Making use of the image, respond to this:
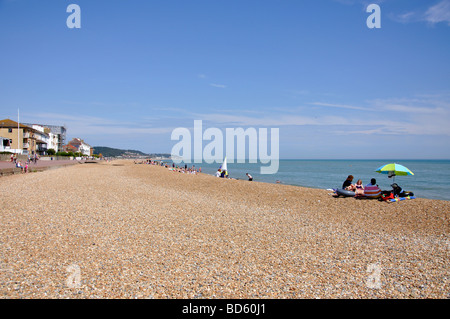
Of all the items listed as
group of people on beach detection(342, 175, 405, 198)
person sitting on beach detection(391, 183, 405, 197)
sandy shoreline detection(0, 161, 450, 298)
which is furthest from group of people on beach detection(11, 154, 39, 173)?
person sitting on beach detection(391, 183, 405, 197)

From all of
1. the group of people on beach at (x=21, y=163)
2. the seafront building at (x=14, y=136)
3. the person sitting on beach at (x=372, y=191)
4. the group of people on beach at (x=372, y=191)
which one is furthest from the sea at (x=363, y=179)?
the seafront building at (x=14, y=136)

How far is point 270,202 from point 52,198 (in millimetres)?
9192

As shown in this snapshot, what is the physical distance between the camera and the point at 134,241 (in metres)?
7.13

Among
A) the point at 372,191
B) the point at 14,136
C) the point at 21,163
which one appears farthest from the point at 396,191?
the point at 14,136

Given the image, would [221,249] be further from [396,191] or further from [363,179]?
[363,179]

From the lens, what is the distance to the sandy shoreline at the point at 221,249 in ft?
15.9

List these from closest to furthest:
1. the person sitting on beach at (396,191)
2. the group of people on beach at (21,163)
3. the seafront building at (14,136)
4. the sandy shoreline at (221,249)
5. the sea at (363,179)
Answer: the sandy shoreline at (221,249), the person sitting on beach at (396,191), the sea at (363,179), the group of people on beach at (21,163), the seafront building at (14,136)


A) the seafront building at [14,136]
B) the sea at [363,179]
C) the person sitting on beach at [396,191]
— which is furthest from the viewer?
the seafront building at [14,136]

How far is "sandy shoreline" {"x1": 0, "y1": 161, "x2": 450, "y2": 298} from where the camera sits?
4.83 metres

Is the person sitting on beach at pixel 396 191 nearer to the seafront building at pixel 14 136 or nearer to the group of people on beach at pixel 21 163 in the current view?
the group of people on beach at pixel 21 163

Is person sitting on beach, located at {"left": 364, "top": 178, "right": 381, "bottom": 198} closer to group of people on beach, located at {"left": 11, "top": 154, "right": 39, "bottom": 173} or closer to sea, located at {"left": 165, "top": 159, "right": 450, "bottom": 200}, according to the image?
sea, located at {"left": 165, "top": 159, "right": 450, "bottom": 200}
